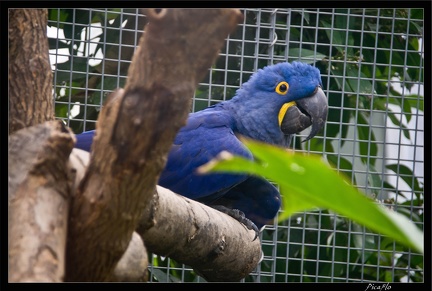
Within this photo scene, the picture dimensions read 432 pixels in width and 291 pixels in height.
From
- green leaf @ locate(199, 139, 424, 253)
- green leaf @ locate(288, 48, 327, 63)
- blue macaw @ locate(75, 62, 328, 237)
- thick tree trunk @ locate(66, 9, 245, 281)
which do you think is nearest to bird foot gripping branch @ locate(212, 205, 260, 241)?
blue macaw @ locate(75, 62, 328, 237)

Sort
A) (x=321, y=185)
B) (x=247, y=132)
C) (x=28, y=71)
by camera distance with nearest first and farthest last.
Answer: (x=321, y=185), (x=28, y=71), (x=247, y=132)

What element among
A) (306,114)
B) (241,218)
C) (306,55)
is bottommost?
(241,218)

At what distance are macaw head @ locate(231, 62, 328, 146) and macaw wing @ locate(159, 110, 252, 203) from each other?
141 millimetres

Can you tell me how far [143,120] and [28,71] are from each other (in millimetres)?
391

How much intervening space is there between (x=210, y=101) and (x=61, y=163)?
116cm

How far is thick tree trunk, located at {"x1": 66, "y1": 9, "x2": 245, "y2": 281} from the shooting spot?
69 centimetres

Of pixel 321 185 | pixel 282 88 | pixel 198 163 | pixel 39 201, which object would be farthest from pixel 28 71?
pixel 282 88

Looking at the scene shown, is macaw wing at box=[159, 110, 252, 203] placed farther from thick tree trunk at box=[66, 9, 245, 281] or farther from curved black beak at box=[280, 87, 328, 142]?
thick tree trunk at box=[66, 9, 245, 281]

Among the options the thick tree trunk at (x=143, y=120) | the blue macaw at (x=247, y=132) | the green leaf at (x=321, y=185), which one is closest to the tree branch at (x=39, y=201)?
the thick tree trunk at (x=143, y=120)

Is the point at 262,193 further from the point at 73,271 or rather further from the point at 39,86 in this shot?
the point at 73,271

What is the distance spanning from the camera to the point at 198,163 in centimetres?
154

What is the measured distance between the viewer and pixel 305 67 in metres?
1.69

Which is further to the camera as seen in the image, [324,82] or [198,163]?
[324,82]

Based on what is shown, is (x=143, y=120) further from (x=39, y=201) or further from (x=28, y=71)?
(x=28, y=71)
